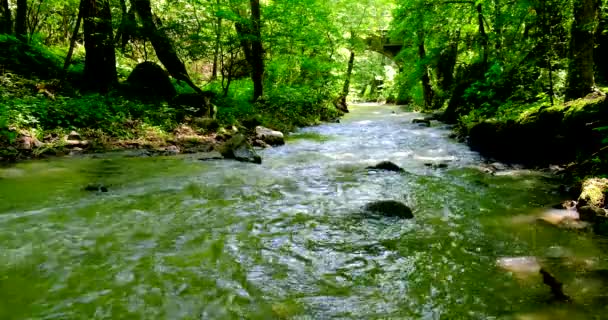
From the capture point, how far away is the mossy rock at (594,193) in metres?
5.21

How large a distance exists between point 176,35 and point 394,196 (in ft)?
34.1

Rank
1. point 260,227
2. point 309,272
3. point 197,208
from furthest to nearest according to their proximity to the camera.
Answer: point 197,208, point 260,227, point 309,272

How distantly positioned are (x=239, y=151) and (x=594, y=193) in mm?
6341

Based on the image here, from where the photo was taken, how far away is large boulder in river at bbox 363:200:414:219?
5301 millimetres

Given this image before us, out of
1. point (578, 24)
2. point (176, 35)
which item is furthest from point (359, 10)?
point (578, 24)

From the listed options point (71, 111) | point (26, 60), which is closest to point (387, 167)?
point (71, 111)

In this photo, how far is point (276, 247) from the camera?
432cm

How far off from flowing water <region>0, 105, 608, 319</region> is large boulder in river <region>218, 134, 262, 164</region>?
1401 millimetres

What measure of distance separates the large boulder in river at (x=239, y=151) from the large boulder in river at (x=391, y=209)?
3974mm

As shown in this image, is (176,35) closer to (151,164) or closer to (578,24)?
(151,164)

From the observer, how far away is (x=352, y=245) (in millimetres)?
4398

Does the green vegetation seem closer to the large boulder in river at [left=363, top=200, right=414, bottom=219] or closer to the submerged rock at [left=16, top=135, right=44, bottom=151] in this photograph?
Answer: the submerged rock at [left=16, top=135, right=44, bottom=151]

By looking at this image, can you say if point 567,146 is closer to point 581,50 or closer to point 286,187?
point 581,50

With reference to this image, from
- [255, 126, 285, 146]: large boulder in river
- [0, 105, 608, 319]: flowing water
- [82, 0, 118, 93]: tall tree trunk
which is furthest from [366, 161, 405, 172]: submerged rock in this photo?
[82, 0, 118, 93]: tall tree trunk
